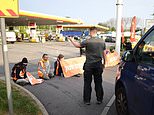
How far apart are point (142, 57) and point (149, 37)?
A: 342 millimetres

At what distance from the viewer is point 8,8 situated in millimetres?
4277

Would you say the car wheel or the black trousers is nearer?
the car wheel

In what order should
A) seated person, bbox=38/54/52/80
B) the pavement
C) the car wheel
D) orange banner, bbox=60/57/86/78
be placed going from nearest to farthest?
the car wheel, the pavement, seated person, bbox=38/54/52/80, orange banner, bbox=60/57/86/78

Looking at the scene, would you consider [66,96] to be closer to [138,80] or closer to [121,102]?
[121,102]

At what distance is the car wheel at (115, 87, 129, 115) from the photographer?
16.3 feet

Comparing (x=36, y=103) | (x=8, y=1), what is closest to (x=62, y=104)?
(x=36, y=103)

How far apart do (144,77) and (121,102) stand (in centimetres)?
150

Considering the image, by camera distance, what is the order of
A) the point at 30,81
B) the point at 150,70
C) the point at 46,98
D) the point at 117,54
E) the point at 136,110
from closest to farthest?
the point at 150,70
the point at 136,110
the point at 46,98
the point at 30,81
the point at 117,54

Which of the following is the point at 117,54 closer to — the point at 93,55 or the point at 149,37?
the point at 93,55

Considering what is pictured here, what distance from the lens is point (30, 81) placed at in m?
8.79

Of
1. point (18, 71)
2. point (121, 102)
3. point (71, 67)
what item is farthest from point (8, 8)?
point (71, 67)

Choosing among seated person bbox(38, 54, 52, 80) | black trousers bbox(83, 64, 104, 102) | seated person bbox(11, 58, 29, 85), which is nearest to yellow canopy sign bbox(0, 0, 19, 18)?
black trousers bbox(83, 64, 104, 102)

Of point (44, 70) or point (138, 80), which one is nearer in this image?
point (138, 80)

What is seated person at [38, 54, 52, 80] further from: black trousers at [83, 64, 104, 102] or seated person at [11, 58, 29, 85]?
black trousers at [83, 64, 104, 102]
